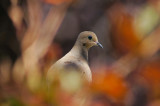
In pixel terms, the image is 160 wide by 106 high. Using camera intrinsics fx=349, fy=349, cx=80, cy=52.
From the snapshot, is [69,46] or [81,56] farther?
[69,46]

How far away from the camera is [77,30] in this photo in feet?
7.57

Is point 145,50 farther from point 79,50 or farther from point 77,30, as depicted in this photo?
point 77,30

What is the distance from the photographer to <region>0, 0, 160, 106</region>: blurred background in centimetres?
65

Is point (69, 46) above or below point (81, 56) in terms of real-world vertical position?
above

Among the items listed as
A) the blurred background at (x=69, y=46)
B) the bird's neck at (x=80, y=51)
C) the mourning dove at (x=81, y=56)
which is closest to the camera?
the blurred background at (x=69, y=46)

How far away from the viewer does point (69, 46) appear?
2.14 metres

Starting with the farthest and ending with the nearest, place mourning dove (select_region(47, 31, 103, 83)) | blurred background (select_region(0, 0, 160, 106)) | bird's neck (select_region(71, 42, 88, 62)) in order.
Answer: bird's neck (select_region(71, 42, 88, 62)), mourning dove (select_region(47, 31, 103, 83)), blurred background (select_region(0, 0, 160, 106))

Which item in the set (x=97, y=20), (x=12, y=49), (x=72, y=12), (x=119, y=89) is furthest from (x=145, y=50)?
(x=72, y=12)

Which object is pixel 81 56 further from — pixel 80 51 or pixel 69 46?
pixel 69 46

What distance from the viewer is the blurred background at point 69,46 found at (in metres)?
0.65

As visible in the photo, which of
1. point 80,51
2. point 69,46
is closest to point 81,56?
point 80,51

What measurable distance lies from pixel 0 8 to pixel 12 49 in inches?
8.4

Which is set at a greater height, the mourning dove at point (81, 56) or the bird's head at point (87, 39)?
the bird's head at point (87, 39)

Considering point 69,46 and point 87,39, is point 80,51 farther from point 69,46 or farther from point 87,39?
point 69,46
